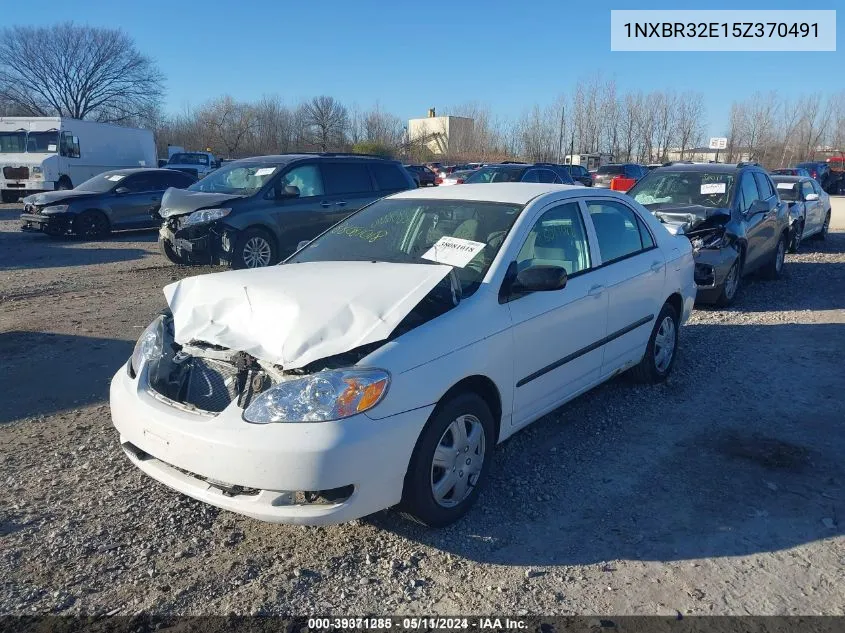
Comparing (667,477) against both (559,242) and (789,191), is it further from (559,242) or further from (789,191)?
(789,191)

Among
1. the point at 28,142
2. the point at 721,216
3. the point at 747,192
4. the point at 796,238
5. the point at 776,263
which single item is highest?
the point at 28,142

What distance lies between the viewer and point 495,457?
4148mm

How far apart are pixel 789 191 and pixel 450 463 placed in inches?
501

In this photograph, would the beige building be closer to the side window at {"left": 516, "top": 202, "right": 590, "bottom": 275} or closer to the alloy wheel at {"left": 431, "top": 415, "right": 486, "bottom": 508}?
the side window at {"left": 516, "top": 202, "right": 590, "bottom": 275}

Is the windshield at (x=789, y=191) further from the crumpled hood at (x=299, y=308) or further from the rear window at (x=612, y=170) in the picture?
the rear window at (x=612, y=170)

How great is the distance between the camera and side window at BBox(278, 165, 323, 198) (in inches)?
404

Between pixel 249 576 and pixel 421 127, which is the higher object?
pixel 421 127

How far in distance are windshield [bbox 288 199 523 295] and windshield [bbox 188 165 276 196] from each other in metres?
5.68

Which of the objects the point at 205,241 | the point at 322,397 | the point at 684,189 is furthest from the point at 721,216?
the point at 205,241

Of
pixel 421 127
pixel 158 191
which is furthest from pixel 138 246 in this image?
pixel 421 127

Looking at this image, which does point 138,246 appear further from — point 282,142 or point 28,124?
point 282,142

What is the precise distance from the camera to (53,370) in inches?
217

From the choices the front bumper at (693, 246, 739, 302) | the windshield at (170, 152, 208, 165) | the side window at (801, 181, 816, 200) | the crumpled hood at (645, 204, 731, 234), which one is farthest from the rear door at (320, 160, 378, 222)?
A: the windshield at (170, 152, 208, 165)

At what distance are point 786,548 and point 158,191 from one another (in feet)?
48.2
